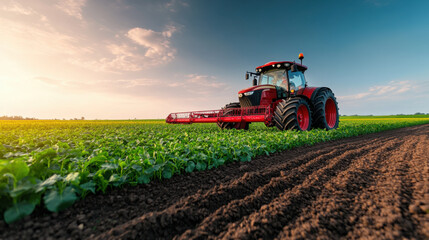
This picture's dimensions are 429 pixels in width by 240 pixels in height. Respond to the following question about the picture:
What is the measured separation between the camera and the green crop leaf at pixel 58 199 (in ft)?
5.27

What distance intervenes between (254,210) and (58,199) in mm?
1794

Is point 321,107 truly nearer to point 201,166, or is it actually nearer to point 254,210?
point 201,166

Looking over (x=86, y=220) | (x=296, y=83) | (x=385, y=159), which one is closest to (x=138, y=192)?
(x=86, y=220)

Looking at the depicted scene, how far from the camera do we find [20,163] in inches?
64.7

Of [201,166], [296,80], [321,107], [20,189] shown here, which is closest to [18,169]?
[20,189]

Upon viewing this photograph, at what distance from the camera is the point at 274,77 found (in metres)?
8.14

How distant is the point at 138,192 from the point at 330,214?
2053 mm

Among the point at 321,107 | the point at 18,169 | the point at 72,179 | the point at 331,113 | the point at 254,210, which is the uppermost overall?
the point at 321,107

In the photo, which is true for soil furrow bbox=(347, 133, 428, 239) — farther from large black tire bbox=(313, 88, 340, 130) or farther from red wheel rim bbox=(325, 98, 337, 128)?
red wheel rim bbox=(325, 98, 337, 128)

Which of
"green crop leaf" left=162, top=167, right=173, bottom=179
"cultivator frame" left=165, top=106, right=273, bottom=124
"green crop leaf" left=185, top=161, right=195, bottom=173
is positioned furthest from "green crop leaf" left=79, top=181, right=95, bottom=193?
"cultivator frame" left=165, top=106, right=273, bottom=124

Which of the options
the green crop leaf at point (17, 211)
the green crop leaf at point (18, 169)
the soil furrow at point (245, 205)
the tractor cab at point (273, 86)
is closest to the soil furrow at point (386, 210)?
the soil furrow at point (245, 205)

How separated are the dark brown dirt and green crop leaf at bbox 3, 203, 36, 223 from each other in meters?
0.06

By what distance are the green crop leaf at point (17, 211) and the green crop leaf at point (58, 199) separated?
104 millimetres

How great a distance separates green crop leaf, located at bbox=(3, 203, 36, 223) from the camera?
1.46 m
